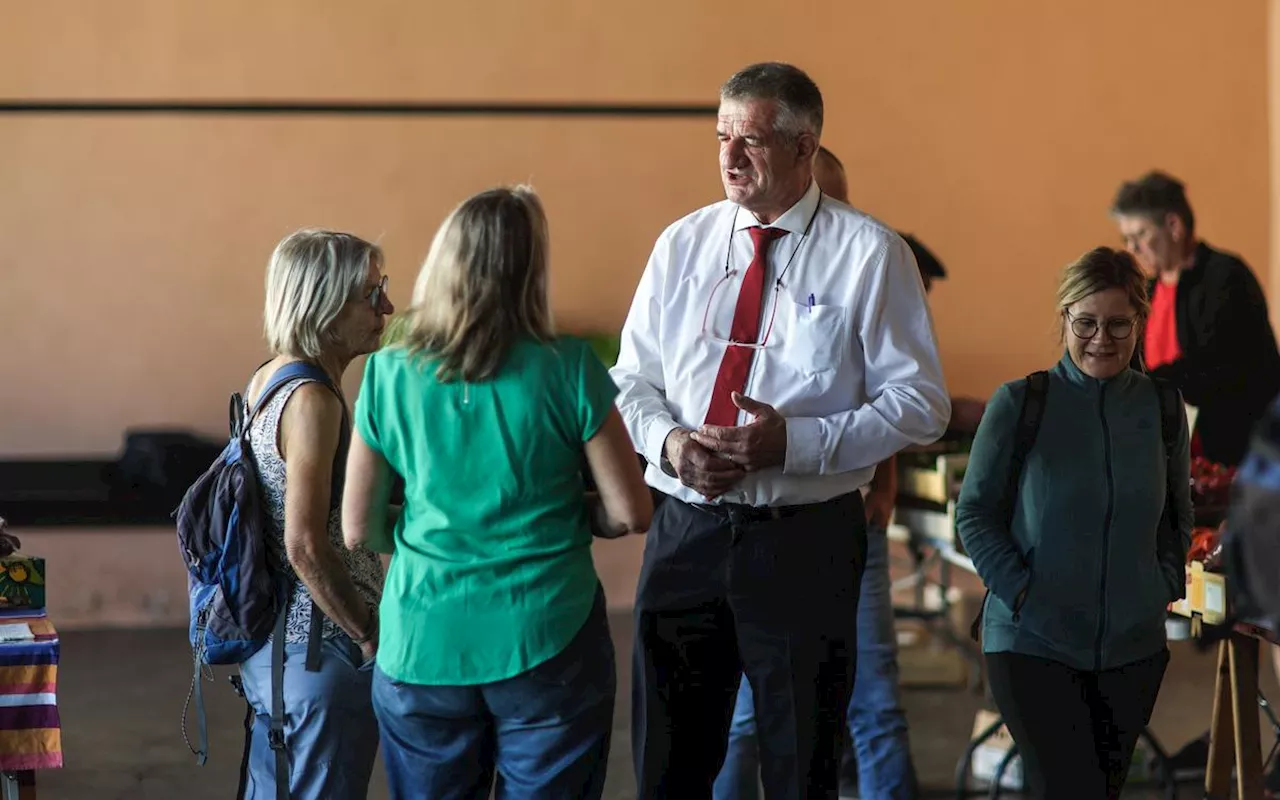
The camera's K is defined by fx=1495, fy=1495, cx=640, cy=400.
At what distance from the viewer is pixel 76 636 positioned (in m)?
6.24

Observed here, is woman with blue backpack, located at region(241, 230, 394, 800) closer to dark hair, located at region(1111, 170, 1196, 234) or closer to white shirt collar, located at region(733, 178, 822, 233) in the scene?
white shirt collar, located at region(733, 178, 822, 233)

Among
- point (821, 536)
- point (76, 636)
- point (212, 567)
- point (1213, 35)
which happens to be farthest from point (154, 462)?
point (1213, 35)

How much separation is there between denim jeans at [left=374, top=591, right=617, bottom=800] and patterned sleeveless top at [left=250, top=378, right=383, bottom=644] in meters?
0.35

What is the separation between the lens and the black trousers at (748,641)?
2.50 meters

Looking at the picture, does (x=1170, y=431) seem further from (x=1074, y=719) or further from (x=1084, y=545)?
(x=1074, y=719)

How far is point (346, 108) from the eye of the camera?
21.2ft

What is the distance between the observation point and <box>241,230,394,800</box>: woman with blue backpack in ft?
7.89

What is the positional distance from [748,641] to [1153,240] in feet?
8.12

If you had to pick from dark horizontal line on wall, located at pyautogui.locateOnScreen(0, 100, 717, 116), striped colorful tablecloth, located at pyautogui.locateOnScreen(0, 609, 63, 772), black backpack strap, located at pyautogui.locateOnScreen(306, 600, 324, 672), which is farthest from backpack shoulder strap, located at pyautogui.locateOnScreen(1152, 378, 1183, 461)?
dark horizontal line on wall, located at pyautogui.locateOnScreen(0, 100, 717, 116)

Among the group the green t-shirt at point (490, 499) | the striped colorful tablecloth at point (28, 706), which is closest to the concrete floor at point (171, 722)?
the striped colorful tablecloth at point (28, 706)

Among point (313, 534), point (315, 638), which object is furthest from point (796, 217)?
point (315, 638)

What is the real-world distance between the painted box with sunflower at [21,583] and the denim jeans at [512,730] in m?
1.14

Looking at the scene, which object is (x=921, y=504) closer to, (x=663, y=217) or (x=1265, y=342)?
(x=1265, y=342)

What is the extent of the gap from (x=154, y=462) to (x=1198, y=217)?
468 cm
